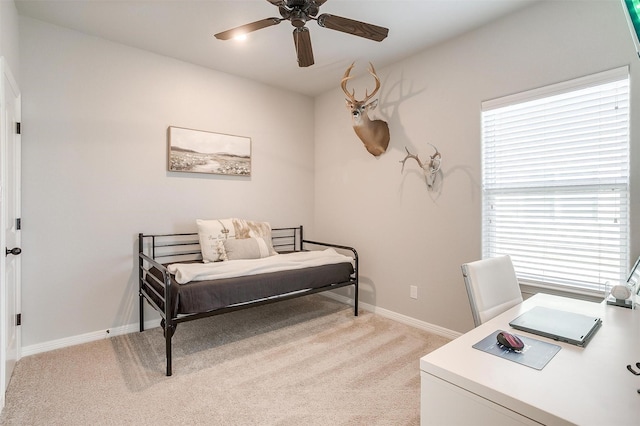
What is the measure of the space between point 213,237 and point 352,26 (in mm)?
2265

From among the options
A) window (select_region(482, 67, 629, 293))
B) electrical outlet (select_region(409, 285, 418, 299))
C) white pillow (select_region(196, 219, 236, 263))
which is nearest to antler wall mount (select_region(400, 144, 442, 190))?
window (select_region(482, 67, 629, 293))

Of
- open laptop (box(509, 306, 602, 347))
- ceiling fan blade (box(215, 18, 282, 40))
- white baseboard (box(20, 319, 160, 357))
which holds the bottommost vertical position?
white baseboard (box(20, 319, 160, 357))

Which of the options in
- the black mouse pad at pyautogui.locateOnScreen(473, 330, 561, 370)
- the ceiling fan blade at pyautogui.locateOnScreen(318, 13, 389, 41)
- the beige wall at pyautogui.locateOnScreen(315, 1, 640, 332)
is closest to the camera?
the black mouse pad at pyautogui.locateOnScreen(473, 330, 561, 370)

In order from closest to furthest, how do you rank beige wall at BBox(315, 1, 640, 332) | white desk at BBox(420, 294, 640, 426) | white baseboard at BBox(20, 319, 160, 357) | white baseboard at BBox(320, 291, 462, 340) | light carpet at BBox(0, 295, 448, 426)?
white desk at BBox(420, 294, 640, 426) < light carpet at BBox(0, 295, 448, 426) < beige wall at BBox(315, 1, 640, 332) < white baseboard at BBox(20, 319, 160, 357) < white baseboard at BBox(320, 291, 462, 340)

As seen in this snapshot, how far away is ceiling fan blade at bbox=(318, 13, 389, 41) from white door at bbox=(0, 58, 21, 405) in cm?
192

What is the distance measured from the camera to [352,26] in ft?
6.79

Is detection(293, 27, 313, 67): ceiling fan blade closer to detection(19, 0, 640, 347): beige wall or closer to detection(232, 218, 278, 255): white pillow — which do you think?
detection(19, 0, 640, 347): beige wall

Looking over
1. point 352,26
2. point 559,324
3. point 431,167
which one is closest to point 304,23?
point 352,26

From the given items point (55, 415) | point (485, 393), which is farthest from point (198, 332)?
point (485, 393)

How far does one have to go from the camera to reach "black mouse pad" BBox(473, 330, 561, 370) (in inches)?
38.6

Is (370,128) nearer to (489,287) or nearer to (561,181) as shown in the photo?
(561,181)

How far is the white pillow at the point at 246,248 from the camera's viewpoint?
3.19 meters

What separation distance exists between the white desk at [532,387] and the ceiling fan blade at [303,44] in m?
1.96

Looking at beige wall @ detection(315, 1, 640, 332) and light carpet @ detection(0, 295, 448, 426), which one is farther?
beige wall @ detection(315, 1, 640, 332)
